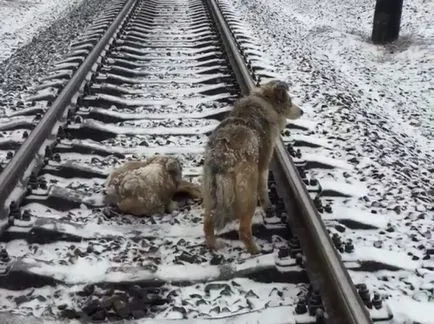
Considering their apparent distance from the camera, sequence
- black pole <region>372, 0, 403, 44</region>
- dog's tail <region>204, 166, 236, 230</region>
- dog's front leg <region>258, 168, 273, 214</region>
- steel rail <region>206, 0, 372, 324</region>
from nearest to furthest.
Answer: steel rail <region>206, 0, 372, 324</region> → dog's tail <region>204, 166, 236, 230</region> → dog's front leg <region>258, 168, 273, 214</region> → black pole <region>372, 0, 403, 44</region>

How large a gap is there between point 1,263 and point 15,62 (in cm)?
650

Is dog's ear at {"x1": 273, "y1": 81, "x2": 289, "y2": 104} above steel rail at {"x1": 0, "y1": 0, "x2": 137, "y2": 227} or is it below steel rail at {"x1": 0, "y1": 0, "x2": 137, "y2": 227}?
above

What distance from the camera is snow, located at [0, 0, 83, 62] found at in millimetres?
11938

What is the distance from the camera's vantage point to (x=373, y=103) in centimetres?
812

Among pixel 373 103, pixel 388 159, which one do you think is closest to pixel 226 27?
pixel 373 103

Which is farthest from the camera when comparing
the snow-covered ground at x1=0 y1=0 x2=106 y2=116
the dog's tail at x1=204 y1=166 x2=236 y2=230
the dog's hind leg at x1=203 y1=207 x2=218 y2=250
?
the snow-covered ground at x1=0 y1=0 x2=106 y2=116

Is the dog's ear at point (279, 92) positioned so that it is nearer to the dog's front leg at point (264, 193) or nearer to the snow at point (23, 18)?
the dog's front leg at point (264, 193)

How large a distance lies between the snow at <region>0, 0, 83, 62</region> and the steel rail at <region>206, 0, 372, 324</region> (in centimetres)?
723

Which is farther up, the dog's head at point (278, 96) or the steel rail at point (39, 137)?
the dog's head at point (278, 96)

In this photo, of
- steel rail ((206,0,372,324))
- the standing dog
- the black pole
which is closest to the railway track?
steel rail ((206,0,372,324))

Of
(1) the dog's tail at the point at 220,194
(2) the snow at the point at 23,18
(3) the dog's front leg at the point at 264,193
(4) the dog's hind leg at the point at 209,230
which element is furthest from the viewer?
(2) the snow at the point at 23,18

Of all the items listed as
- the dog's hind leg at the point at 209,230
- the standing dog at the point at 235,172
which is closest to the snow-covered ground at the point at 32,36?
the standing dog at the point at 235,172

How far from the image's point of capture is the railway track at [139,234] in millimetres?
3463

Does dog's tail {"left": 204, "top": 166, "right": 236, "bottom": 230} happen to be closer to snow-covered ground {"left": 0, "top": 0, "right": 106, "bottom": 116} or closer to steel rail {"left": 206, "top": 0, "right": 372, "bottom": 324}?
steel rail {"left": 206, "top": 0, "right": 372, "bottom": 324}
